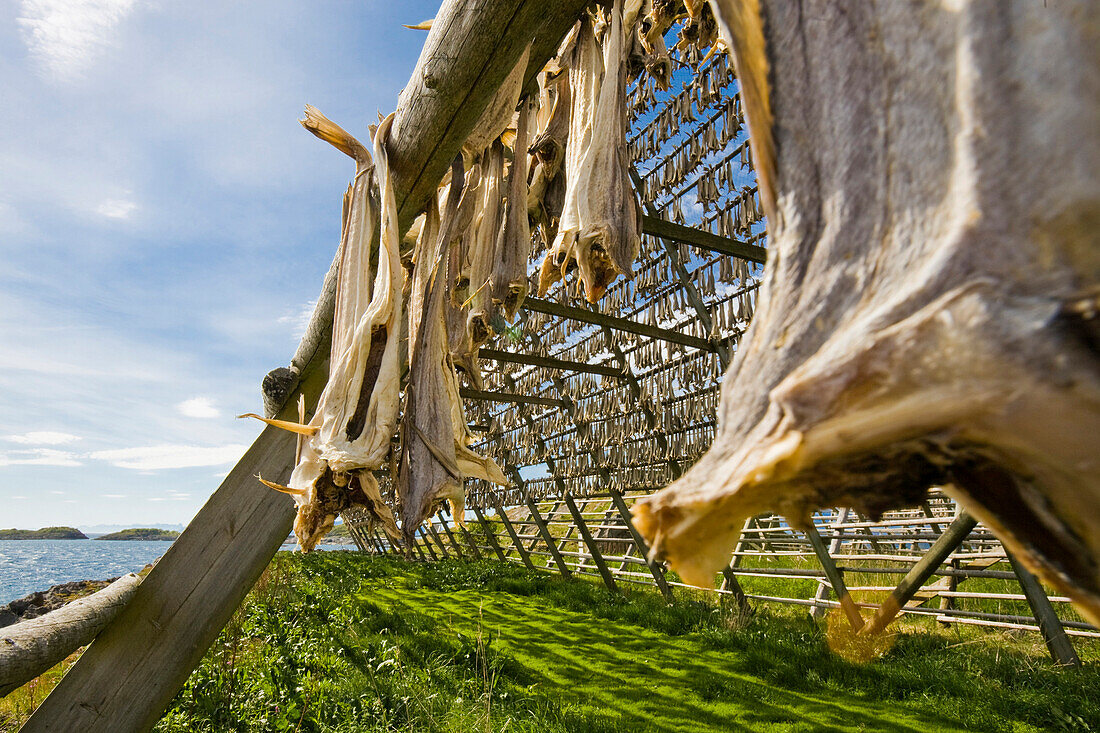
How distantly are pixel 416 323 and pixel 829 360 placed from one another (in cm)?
122

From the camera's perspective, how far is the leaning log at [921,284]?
0.25m

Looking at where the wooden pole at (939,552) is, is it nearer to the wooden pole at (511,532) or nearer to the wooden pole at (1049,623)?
the wooden pole at (1049,623)

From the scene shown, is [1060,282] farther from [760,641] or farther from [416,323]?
[760,641]

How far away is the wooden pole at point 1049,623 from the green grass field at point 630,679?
93 mm

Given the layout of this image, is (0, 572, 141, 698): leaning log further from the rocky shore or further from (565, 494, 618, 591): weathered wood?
the rocky shore

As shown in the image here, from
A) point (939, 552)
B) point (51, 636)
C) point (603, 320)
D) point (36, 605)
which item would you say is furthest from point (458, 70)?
point (36, 605)

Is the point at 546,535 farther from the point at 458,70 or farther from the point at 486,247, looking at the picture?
the point at 458,70

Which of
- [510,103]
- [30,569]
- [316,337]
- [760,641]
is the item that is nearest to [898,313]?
[510,103]

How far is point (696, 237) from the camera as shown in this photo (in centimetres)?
337

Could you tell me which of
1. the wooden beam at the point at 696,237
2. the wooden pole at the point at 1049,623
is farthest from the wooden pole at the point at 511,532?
the wooden beam at the point at 696,237

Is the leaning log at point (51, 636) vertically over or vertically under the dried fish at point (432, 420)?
under

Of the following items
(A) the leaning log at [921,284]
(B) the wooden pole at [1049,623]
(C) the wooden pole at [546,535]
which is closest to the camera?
(A) the leaning log at [921,284]

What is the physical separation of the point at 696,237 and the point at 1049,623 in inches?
144

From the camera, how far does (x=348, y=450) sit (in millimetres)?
1116
